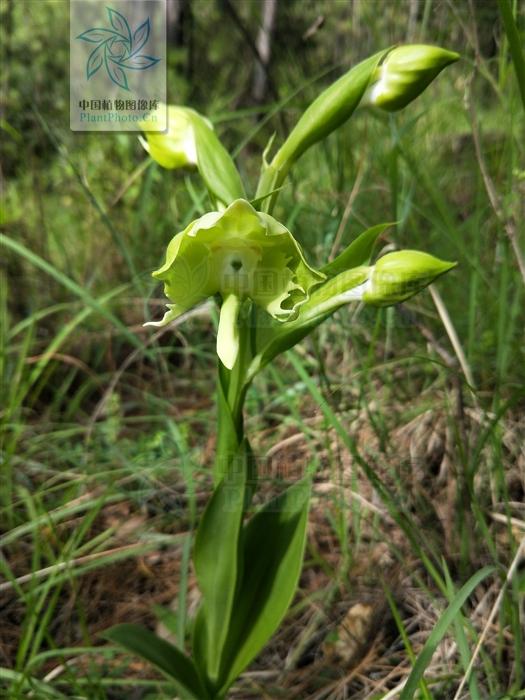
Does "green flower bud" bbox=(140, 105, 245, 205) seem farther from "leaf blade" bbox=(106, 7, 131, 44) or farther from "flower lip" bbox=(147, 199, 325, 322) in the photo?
"leaf blade" bbox=(106, 7, 131, 44)

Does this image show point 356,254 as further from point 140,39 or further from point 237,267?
point 140,39

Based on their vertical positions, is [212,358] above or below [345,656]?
above

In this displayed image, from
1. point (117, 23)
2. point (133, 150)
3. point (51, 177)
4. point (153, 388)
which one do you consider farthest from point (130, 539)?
point (51, 177)

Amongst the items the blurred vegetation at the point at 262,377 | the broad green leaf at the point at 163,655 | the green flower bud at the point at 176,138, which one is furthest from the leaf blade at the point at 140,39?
the broad green leaf at the point at 163,655

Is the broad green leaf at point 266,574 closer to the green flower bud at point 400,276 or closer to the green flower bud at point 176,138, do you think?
the green flower bud at point 400,276

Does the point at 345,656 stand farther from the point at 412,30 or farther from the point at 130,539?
the point at 412,30

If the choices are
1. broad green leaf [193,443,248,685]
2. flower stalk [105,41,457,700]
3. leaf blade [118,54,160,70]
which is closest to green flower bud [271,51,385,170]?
flower stalk [105,41,457,700]
